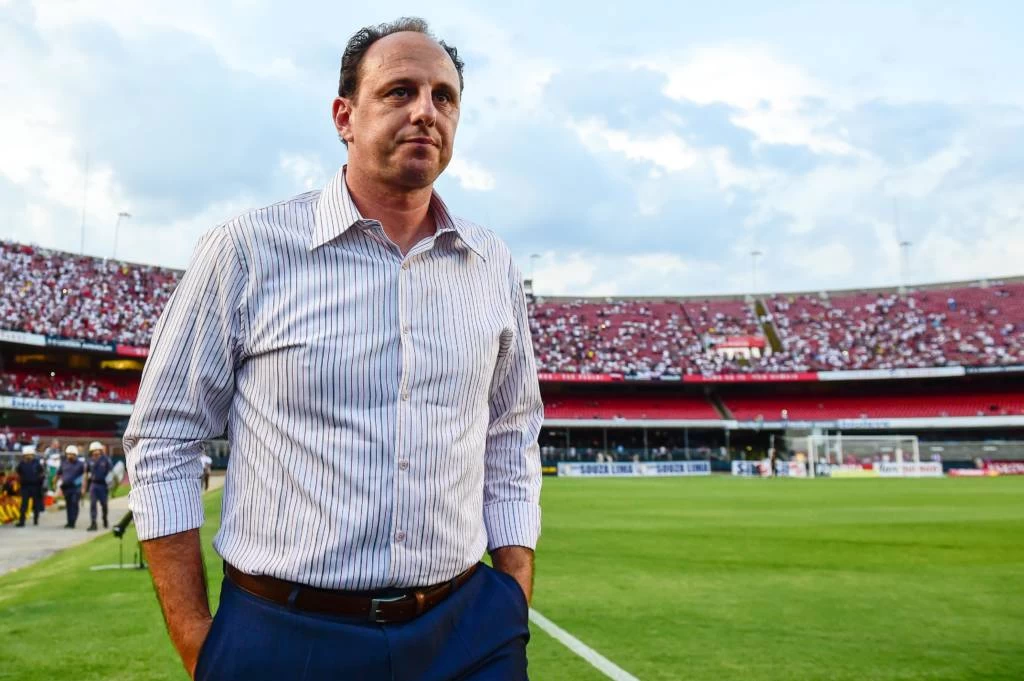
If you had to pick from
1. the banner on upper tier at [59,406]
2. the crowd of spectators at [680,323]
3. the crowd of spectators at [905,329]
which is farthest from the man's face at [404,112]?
the crowd of spectators at [905,329]

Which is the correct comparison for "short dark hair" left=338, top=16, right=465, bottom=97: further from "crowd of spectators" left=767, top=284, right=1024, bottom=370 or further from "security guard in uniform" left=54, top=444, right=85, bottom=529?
"crowd of spectators" left=767, top=284, right=1024, bottom=370

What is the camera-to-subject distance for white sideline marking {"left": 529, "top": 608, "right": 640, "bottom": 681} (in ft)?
19.1

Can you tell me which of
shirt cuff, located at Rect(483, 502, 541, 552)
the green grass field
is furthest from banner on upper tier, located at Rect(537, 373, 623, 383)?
shirt cuff, located at Rect(483, 502, 541, 552)

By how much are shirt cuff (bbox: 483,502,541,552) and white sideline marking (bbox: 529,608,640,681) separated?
11.7 ft

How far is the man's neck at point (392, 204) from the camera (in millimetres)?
2430

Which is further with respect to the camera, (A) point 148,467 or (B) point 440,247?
(B) point 440,247

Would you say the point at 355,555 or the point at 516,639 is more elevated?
the point at 355,555

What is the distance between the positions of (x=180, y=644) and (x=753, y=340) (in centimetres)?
6654

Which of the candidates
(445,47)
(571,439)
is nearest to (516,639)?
(445,47)

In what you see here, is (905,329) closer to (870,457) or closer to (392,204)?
(870,457)

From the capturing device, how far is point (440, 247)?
2.46 m

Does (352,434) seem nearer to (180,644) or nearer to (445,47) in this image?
(180,644)

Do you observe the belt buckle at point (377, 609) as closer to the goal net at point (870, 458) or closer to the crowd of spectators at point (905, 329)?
the goal net at point (870, 458)

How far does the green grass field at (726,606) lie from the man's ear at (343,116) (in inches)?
167
